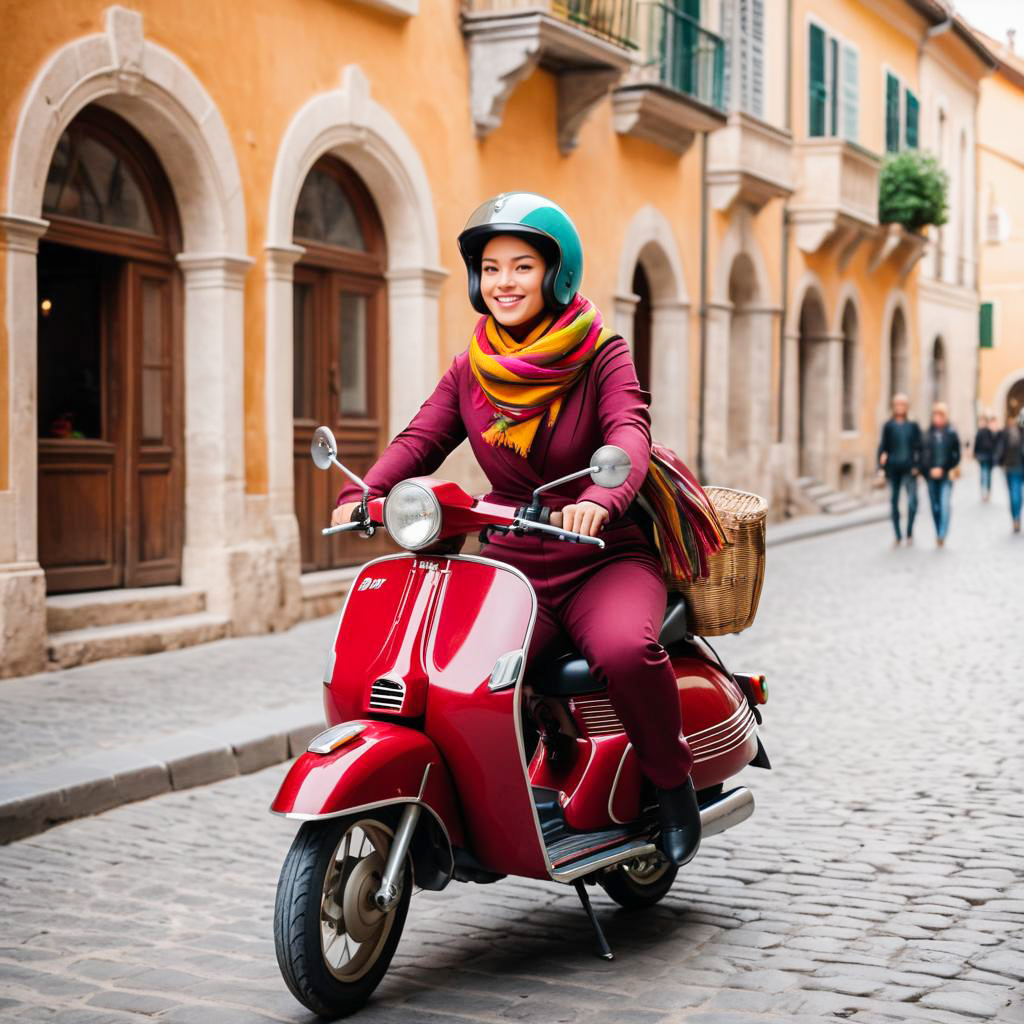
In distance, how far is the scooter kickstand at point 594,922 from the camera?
4090 millimetres

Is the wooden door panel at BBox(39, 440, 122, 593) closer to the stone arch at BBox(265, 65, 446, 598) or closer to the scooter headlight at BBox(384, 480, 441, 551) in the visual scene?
the stone arch at BBox(265, 65, 446, 598)

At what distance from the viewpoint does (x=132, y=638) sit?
10.1m

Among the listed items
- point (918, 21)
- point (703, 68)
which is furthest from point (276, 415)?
point (918, 21)

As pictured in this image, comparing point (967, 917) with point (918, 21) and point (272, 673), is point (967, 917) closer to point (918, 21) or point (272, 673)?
point (272, 673)

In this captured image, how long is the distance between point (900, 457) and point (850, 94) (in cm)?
989

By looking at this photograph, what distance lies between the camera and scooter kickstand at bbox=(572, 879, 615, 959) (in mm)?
4090

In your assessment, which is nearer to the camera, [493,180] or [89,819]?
[89,819]

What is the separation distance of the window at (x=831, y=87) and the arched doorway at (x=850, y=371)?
3.10 meters

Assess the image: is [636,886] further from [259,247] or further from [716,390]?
[716,390]

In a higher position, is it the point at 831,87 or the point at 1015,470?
the point at 831,87

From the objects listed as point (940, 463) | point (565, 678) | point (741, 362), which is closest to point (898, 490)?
point (940, 463)

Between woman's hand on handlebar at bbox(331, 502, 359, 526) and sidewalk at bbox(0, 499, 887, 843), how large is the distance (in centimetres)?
247

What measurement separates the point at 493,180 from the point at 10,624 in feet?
24.5

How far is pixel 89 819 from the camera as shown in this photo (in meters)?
6.25
